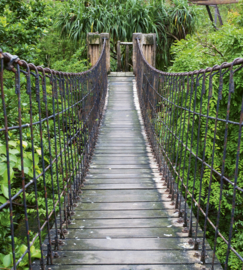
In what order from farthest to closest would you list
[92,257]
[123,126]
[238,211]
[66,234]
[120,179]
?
[123,126] < [238,211] < [120,179] < [66,234] < [92,257]

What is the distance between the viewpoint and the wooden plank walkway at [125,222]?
5.79 ft

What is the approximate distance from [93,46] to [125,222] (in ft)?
20.6

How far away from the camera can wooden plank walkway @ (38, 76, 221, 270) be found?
1766 millimetres

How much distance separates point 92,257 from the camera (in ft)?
5.92

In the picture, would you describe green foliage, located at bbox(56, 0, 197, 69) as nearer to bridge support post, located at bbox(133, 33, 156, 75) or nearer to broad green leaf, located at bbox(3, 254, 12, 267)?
bridge support post, located at bbox(133, 33, 156, 75)

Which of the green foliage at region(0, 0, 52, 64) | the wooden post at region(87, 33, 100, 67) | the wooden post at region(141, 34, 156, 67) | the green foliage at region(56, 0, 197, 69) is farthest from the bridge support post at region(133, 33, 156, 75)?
the green foliage at region(0, 0, 52, 64)

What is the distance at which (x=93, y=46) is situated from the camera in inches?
300

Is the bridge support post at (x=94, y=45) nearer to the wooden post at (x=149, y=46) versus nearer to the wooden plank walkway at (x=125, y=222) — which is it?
the wooden post at (x=149, y=46)

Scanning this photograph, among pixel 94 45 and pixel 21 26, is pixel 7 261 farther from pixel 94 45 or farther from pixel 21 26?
pixel 94 45

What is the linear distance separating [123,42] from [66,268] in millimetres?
7909

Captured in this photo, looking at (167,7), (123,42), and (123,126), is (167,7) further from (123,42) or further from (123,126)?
(123,126)

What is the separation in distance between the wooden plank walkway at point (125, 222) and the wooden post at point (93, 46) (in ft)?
13.9

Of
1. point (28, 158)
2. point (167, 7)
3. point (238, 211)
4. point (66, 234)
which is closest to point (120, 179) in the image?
point (66, 234)

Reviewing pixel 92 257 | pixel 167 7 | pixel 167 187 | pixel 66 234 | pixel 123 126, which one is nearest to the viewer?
pixel 92 257
